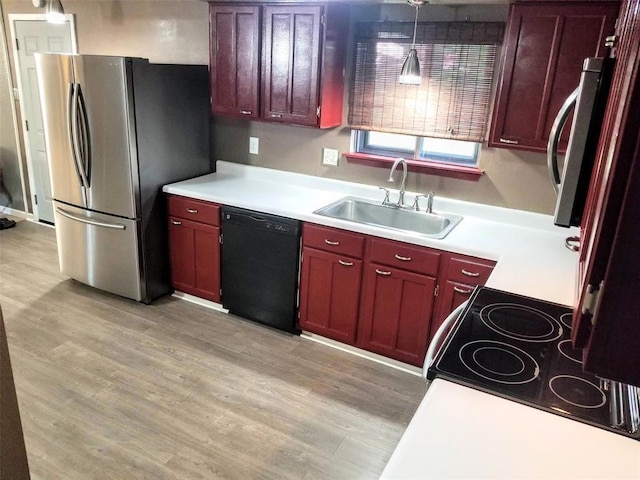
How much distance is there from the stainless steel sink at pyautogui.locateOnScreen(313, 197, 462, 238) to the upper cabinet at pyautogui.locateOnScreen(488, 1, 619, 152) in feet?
1.96

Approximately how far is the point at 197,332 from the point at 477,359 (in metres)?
2.24

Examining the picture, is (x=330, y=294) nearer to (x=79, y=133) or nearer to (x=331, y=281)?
(x=331, y=281)

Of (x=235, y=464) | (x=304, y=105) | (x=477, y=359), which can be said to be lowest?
(x=235, y=464)

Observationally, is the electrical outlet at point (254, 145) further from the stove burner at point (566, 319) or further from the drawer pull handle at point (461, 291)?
the stove burner at point (566, 319)

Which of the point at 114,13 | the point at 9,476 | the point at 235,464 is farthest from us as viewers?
the point at 114,13

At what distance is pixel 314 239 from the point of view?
2.99 m

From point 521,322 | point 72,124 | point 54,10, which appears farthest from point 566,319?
point 54,10

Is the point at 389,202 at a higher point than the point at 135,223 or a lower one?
higher

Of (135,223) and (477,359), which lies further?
(135,223)

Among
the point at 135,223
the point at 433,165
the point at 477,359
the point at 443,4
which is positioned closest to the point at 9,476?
the point at 477,359

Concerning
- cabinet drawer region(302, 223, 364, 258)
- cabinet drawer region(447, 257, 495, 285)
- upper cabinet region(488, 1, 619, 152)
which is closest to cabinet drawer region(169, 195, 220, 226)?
cabinet drawer region(302, 223, 364, 258)

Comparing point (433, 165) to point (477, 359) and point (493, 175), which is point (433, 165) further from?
point (477, 359)

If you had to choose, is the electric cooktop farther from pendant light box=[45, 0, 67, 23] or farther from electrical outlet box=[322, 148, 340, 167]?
pendant light box=[45, 0, 67, 23]

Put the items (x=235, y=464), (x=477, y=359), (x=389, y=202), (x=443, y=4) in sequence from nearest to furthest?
(x=477, y=359) < (x=235, y=464) < (x=443, y=4) < (x=389, y=202)
